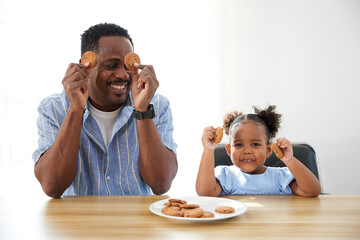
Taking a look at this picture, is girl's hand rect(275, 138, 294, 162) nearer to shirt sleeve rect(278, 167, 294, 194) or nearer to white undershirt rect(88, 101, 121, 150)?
shirt sleeve rect(278, 167, 294, 194)

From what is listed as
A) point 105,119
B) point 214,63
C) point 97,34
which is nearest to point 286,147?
point 105,119

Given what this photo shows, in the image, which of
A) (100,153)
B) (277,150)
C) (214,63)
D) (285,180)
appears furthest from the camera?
(214,63)

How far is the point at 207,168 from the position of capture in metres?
1.33

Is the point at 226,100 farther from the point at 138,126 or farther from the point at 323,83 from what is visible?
the point at 138,126

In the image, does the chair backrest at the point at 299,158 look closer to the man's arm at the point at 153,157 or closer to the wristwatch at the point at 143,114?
the man's arm at the point at 153,157

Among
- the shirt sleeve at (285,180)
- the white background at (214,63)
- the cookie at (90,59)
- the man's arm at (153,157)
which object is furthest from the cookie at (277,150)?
the white background at (214,63)

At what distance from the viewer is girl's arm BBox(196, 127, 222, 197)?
4.33ft

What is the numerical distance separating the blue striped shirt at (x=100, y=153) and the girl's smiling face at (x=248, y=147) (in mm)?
299

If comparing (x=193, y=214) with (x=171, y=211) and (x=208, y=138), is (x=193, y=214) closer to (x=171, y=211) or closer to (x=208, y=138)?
(x=171, y=211)

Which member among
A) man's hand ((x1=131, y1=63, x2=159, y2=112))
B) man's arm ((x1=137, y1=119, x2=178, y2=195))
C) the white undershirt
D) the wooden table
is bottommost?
the wooden table

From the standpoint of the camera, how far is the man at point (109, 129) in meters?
1.39

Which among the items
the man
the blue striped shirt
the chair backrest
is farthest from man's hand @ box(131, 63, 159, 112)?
the chair backrest

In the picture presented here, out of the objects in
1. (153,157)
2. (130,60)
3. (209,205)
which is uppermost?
(130,60)

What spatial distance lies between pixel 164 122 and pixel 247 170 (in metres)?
0.47
